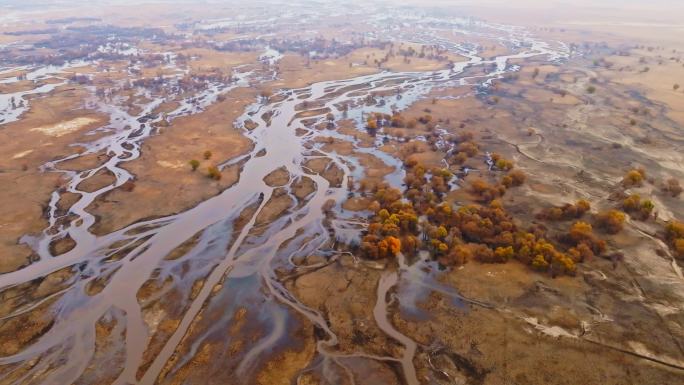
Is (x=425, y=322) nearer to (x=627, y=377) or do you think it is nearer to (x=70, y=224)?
(x=627, y=377)

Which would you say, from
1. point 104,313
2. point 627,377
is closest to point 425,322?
point 627,377

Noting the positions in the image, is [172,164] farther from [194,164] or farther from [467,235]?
[467,235]

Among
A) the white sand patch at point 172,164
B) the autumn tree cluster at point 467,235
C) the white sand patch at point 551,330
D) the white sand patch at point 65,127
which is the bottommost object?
the white sand patch at point 551,330

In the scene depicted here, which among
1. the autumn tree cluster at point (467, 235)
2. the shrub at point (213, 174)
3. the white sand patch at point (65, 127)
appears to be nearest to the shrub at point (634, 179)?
the autumn tree cluster at point (467, 235)

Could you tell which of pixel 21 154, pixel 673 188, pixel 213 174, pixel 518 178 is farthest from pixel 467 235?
pixel 21 154

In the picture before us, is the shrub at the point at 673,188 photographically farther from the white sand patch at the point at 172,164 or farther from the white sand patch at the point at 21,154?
the white sand patch at the point at 21,154

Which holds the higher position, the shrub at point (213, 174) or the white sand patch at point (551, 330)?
the shrub at point (213, 174)

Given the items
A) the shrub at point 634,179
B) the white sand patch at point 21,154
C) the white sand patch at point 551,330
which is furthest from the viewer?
the white sand patch at point 21,154

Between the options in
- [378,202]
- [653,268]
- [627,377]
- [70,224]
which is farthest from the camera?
[378,202]

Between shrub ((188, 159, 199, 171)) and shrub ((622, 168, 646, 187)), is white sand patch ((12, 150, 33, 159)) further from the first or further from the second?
shrub ((622, 168, 646, 187))
